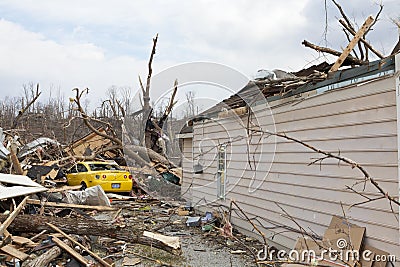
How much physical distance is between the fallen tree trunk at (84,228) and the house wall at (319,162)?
84.6 inches

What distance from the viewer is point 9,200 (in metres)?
7.52

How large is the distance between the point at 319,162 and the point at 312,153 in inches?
10.2

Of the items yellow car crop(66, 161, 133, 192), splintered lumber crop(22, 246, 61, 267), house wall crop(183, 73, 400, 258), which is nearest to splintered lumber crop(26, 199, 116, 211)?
yellow car crop(66, 161, 133, 192)

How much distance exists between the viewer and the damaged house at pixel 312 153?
165 inches

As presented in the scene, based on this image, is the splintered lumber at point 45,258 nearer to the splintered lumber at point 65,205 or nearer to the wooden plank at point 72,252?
the wooden plank at point 72,252

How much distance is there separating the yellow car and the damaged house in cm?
529

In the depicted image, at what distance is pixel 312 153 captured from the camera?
5711mm

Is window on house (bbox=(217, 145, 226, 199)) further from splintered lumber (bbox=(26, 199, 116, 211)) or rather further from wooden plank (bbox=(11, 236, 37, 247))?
wooden plank (bbox=(11, 236, 37, 247))

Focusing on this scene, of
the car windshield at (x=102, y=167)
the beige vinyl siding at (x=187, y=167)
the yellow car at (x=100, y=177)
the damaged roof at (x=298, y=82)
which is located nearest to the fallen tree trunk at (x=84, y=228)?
the damaged roof at (x=298, y=82)

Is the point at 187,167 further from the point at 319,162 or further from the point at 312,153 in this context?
the point at 319,162

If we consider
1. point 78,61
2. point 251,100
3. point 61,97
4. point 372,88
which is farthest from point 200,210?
point 61,97

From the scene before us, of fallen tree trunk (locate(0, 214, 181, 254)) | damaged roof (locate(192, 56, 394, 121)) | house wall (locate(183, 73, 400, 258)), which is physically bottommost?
fallen tree trunk (locate(0, 214, 181, 254))

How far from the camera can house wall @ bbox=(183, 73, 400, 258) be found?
4.21 metres

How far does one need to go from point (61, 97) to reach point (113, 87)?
10523mm
